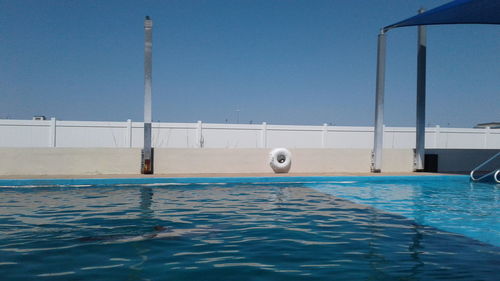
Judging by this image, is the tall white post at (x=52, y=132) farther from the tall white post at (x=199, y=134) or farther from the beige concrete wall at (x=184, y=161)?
the beige concrete wall at (x=184, y=161)

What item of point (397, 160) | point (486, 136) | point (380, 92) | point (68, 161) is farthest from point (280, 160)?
point (486, 136)

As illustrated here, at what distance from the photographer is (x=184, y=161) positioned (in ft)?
35.9

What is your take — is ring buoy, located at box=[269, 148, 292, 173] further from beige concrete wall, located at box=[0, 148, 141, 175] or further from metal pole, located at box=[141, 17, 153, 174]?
beige concrete wall, located at box=[0, 148, 141, 175]

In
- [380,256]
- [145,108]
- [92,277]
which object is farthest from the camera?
[145,108]

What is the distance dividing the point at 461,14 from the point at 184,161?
311 inches

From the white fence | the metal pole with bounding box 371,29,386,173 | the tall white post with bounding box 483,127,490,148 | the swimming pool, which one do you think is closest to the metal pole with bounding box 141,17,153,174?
the swimming pool

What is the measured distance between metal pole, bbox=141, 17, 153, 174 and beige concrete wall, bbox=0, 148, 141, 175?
0.27m

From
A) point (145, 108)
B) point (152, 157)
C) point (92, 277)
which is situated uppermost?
point (145, 108)

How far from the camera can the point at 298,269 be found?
133 inches

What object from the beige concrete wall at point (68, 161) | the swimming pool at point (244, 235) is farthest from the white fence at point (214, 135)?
the swimming pool at point (244, 235)

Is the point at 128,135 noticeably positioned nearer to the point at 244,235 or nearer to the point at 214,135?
the point at 214,135

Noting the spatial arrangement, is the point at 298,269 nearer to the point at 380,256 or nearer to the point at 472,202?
the point at 380,256

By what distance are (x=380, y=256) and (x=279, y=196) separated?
3926mm

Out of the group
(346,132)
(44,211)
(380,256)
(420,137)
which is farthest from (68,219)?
(346,132)
